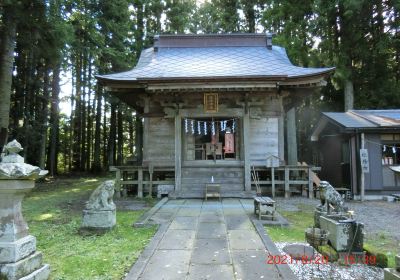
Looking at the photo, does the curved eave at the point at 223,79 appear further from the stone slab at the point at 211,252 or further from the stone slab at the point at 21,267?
the stone slab at the point at 21,267

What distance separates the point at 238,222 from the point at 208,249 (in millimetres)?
2148

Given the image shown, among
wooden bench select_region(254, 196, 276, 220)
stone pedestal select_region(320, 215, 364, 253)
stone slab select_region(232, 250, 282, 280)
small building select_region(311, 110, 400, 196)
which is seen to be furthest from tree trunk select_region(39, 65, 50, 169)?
stone pedestal select_region(320, 215, 364, 253)

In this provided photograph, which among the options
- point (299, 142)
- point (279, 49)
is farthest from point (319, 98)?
point (279, 49)

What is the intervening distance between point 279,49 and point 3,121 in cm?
1235

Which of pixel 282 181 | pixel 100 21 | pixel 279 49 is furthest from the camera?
pixel 100 21

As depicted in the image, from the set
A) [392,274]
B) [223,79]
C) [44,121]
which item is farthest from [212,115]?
[44,121]

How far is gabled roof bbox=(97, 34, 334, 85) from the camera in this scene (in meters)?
11.2

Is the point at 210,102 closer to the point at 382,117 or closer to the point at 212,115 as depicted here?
the point at 212,115

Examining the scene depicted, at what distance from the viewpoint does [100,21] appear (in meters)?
18.7

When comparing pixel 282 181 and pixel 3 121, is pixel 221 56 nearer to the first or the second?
pixel 282 181

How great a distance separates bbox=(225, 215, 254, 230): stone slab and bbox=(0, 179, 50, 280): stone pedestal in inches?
150

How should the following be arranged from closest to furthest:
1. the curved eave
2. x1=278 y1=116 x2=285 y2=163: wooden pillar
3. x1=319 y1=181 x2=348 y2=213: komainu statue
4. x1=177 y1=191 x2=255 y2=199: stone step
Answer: x1=319 y1=181 x2=348 y2=213: komainu statue < the curved eave < x1=177 y1=191 x2=255 y2=199: stone step < x1=278 y1=116 x2=285 y2=163: wooden pillar

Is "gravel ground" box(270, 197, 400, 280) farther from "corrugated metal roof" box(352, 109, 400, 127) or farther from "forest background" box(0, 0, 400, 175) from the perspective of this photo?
"forest background" box(0, 0, 400, 175)

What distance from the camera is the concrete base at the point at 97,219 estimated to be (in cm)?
613
